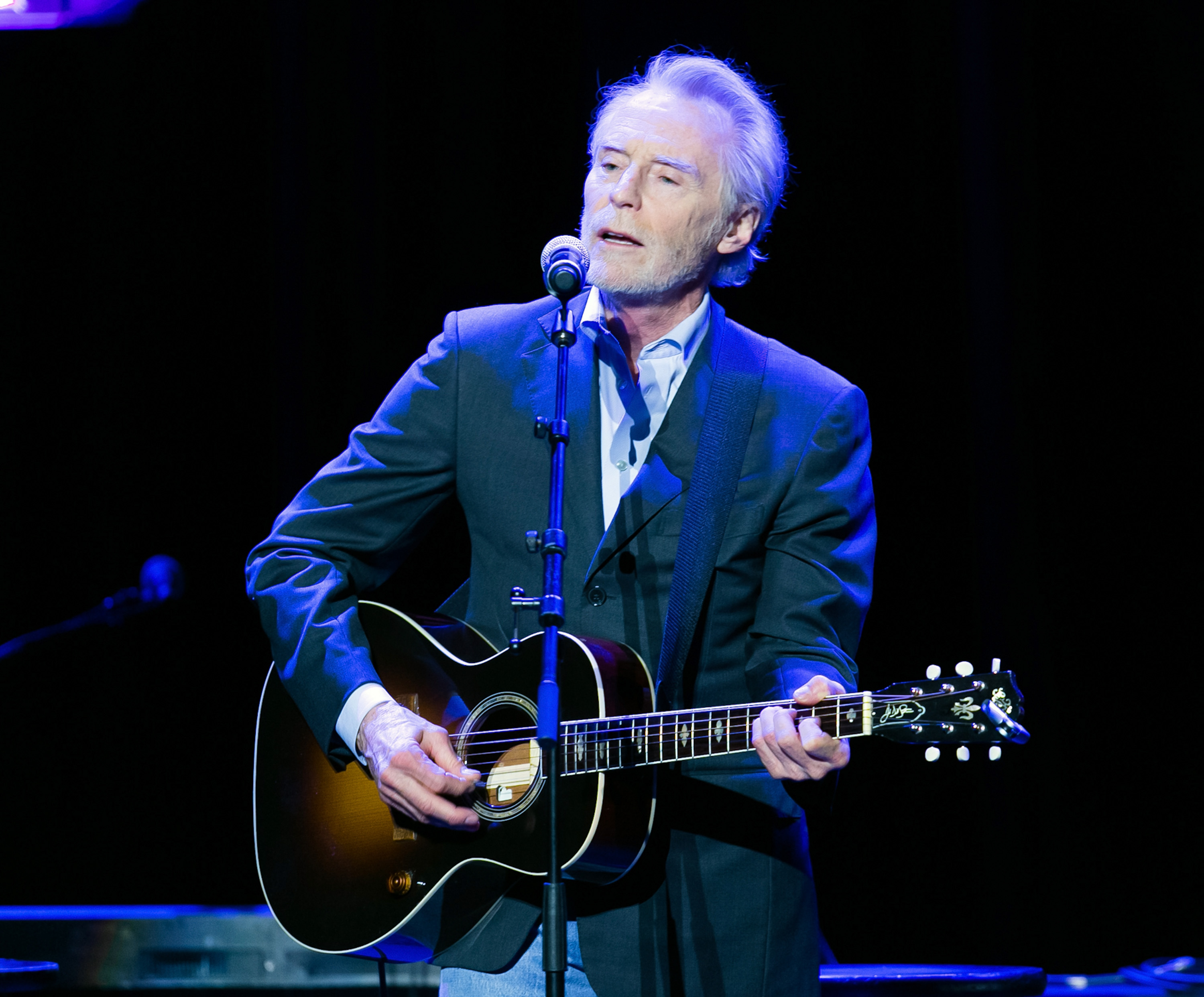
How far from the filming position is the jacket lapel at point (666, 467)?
93.4 inches

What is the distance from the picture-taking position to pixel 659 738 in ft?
7.00

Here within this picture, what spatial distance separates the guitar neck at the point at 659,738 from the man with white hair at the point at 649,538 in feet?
0.19

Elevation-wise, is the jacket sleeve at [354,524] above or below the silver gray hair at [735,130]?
below

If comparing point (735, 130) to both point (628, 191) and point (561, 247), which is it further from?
point (561, 247)

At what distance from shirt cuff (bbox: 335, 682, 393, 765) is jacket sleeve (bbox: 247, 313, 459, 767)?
2.3 inches

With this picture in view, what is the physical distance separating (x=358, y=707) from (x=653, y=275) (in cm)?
107

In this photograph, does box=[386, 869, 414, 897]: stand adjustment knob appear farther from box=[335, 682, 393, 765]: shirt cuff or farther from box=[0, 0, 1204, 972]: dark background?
box=[0, 0, 1204, 972]: dark background

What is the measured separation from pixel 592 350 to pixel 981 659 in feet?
6.99

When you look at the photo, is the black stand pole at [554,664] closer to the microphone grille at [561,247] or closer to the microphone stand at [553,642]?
the microphone stand at [553,642]

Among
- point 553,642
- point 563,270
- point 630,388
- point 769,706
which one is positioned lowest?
point 769,706

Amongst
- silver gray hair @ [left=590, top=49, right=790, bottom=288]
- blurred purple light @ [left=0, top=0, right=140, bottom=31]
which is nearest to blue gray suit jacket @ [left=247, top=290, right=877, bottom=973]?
silver gray hair @ [left=590, top=49, right=790, bottom=288]

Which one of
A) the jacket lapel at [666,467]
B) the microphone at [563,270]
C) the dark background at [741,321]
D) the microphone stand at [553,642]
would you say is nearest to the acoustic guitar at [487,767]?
the microphone stand at [553,642]

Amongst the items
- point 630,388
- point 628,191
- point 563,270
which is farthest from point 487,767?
point 628,191

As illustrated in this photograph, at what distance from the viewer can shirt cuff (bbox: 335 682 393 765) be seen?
7.72ft
